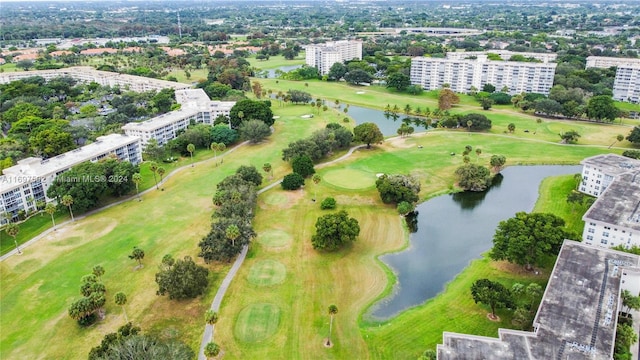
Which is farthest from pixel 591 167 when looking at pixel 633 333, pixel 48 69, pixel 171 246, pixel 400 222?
pixel 48 69

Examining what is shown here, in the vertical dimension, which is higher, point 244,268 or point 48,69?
point 48,69

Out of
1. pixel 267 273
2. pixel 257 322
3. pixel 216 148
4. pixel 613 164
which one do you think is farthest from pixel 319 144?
pixel 613 164

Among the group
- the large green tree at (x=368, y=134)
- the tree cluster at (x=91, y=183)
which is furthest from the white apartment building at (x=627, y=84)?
the tree cluster at (x=91, y=183)

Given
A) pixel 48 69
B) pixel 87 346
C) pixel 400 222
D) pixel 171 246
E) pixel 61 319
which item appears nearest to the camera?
pixel 87 346

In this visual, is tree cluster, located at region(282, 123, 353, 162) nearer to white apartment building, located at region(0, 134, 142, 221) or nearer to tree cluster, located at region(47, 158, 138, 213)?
tree cluster, located at region(47, 158, 138, 213)

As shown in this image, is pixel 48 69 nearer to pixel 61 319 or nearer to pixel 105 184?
pixel 105 184

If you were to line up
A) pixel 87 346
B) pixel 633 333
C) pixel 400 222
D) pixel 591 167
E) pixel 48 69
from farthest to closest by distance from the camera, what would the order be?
1. pixel 48 69
2. pixel 591 167
3. pixel 400 222
4. pixel 87 346
5. pixel 633 333

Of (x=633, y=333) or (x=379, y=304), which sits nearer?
(x=633, y=333)

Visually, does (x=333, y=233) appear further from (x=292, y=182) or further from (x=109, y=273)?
(x=109, y=273)
